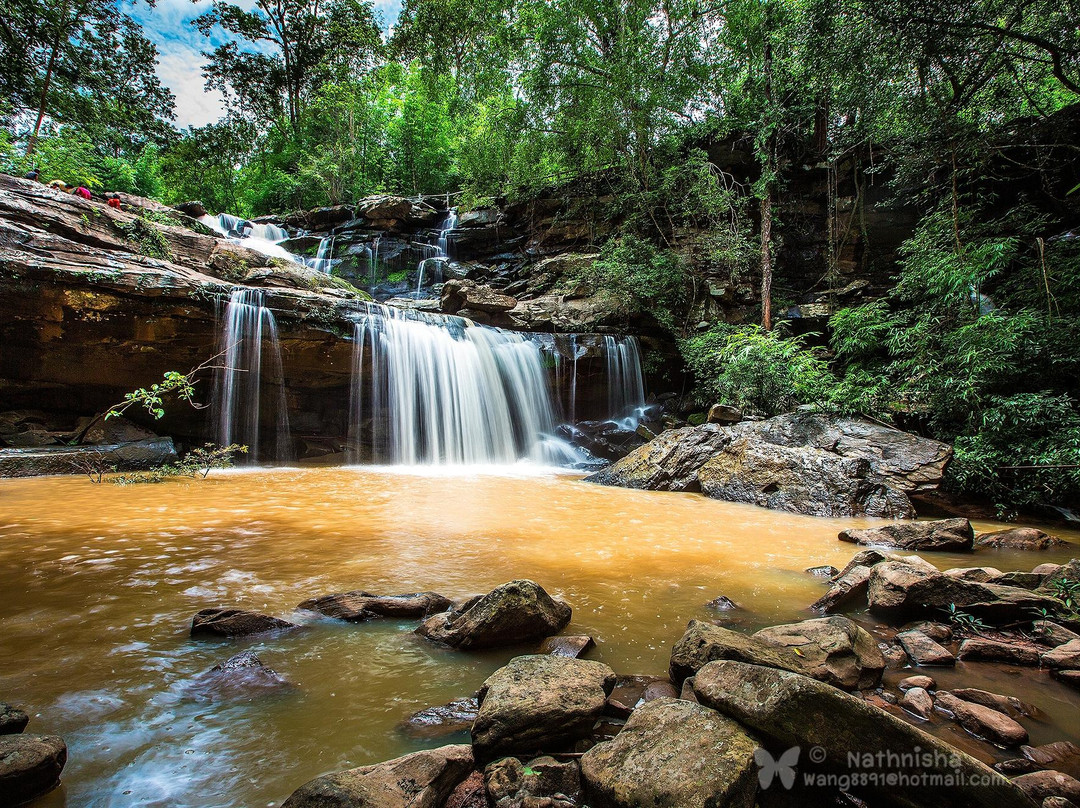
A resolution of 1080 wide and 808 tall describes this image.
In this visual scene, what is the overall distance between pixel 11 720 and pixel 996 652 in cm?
393

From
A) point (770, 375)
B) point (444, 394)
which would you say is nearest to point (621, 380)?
point (770, 375)

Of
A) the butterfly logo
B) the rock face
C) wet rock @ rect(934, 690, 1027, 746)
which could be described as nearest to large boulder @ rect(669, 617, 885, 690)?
wet rock @ rect(934, 690, 1027, 746)

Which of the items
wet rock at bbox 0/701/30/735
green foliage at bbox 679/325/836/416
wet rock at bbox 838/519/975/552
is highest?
green foliage at bbox 679/325/836/416

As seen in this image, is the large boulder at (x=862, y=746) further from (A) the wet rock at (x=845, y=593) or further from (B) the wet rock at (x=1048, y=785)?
(A) the wet rock at (x=845, y=593)

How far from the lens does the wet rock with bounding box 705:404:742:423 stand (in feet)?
31.9

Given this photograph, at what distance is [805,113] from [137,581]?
61.3 feet

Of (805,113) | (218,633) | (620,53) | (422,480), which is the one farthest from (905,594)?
(805,113)

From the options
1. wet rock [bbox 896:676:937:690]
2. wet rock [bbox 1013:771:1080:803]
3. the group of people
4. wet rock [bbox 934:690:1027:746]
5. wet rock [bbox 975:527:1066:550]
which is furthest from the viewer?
the group of people

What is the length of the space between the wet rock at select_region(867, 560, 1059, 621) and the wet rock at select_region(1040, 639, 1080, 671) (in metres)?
0.35

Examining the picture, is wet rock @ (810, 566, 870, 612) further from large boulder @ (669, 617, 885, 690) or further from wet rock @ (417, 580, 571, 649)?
wet rock @ (417, 580, 571, 649)

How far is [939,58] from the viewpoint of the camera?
7438mm

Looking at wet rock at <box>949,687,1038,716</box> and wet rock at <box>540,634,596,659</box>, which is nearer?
wet rock at <box>949,687,1038,716</box>

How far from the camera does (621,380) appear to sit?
13938 millimetres

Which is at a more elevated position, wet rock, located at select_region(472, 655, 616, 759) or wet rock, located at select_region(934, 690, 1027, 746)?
wet rock, located at select_region(472, 655, 616, 759)
